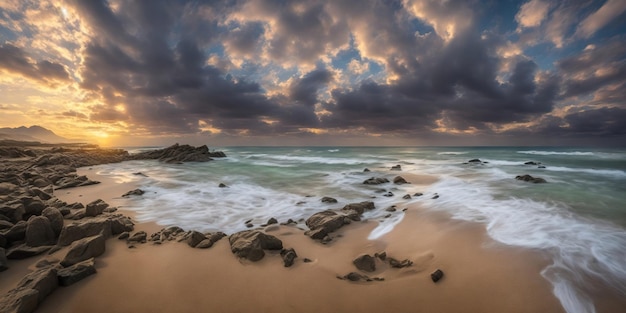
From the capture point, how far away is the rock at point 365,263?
4836mm

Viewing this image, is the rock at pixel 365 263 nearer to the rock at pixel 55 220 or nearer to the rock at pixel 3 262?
the rock at pixel 3 262

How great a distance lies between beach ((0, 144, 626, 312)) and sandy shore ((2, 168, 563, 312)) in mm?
16

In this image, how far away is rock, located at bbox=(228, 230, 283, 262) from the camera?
5.18m

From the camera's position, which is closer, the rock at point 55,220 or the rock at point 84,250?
the rock at point 84,250

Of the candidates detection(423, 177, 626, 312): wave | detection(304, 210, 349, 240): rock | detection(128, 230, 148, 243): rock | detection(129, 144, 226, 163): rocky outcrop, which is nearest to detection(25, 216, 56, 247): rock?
detection(128, 230, 148, 243): rock

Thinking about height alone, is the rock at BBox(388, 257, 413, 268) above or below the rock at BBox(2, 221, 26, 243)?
below

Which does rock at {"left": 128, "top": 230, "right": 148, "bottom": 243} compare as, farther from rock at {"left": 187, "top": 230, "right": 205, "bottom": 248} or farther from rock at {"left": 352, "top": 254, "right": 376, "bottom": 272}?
rock at {"left": 352, "top": 254, "right": 376, "bottom": 272}

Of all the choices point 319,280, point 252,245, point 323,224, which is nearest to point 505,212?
point 323,224

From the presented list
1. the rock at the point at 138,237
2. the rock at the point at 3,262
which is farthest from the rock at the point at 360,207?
the rock at the point at 3,262

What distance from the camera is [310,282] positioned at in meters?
4.45

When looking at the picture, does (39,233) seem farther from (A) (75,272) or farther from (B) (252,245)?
(B) (252,245)

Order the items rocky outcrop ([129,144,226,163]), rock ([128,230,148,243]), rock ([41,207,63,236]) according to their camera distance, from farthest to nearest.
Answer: rocky outcrop ([129,144,226,163]) < rock ([128,230,148,243]) < rock ([41,207,63,236])

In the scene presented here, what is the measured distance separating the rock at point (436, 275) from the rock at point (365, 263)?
3.39 ft

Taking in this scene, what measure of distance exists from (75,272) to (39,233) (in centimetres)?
234
